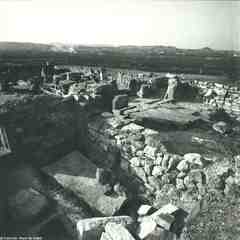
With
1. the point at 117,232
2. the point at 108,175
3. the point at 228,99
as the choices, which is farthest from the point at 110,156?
the point at 228,99

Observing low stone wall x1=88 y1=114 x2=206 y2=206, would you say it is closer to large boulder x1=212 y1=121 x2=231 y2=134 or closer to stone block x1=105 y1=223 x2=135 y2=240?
stone block x1=105 y1=223 x2=135 y2=240

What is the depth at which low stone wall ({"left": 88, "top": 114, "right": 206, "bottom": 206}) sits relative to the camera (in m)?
Result: 4.59

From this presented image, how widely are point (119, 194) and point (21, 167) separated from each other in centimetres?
203

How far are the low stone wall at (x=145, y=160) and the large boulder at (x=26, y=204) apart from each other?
1.68 meters

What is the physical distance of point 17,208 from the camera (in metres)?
4.23

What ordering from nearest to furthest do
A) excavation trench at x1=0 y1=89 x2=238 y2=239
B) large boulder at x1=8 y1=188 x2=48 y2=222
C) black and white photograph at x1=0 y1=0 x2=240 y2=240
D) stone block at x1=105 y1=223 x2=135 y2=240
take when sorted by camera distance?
stone block at x1=105 y1=223 x2=135 y2=240 < black and white photograph at x1=0 y1=0 x2=240 y2=240 < large boulder at x1=8 y1=188 x2=48 y2=222 < excavation trench at x1=0 y1=89 x2=238 y2=239

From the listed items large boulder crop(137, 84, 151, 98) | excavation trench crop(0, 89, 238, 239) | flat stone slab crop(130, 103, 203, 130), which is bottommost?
excavation trench crop(0, 89, 238, 239)

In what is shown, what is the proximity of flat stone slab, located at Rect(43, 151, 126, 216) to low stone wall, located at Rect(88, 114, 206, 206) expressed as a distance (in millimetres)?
476

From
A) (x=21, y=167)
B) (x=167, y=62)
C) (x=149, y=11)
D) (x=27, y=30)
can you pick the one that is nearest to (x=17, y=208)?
(x=21, y=167)

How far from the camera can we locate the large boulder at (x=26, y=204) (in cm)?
416

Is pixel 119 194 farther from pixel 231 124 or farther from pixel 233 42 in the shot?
pixel 231 124

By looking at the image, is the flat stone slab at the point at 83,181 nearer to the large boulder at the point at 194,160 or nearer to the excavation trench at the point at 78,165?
the excavation trench at the point at 78,165

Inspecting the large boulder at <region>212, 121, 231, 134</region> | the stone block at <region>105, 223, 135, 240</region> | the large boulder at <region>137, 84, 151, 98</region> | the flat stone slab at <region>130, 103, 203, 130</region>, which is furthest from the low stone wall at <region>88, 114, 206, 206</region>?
the large boulder at <region>137, 84, 151, 98</region>

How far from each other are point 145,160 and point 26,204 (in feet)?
7.33
